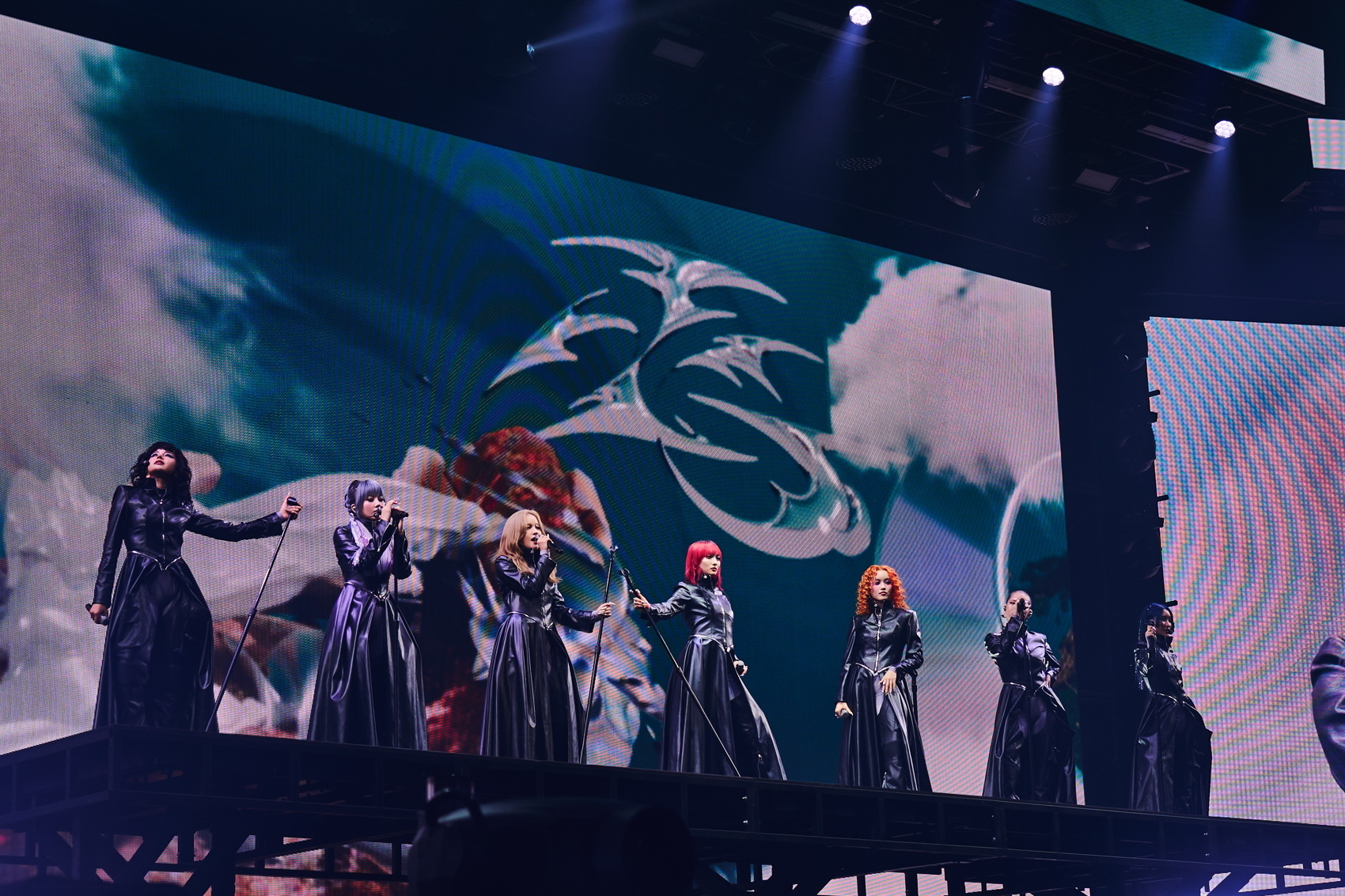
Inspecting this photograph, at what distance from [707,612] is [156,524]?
2.56 m

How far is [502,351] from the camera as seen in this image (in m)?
8.24

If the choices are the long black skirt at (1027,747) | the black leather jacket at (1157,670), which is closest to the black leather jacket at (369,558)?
the long black skirt at (1027,747)

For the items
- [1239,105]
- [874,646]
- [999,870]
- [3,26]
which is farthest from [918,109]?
[3,26]

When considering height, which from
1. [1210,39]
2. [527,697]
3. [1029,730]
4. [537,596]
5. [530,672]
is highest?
[1210,39]

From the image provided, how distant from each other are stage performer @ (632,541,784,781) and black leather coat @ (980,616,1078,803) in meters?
1.81

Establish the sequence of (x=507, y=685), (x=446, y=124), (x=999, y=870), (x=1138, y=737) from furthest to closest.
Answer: (x=1138, y=737), (x=446, y=124), (x=999, y=870), (x=507, y=685)

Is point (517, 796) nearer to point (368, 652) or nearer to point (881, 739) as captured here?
point (368, 652)

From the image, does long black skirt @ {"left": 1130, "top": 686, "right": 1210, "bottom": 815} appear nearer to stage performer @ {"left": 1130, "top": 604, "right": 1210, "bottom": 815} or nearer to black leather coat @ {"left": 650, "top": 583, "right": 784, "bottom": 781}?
stage performer @ {"left": 1130, "top": 604, "right": 1210, "bottom": 815}

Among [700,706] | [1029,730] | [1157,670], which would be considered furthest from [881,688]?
[1157,670]

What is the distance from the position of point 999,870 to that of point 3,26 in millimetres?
5919

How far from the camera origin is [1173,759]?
903cm

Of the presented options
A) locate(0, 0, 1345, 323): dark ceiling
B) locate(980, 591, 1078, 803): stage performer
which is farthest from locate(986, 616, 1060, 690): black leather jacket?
locate(0, 0, 1345, 323): dark ceiling

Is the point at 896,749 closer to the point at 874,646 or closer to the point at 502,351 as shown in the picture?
the point at 874,646

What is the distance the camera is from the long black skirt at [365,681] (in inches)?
264
